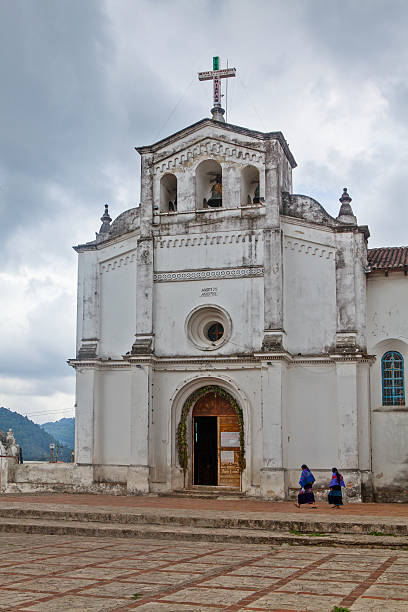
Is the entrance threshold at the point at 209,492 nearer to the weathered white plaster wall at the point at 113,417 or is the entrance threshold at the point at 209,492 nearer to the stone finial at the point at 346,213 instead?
the weathered white plaster wall at the point at 113,417

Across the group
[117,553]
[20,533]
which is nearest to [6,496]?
[20,533]

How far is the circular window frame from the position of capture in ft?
85.8

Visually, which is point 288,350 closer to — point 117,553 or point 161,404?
point 161,404

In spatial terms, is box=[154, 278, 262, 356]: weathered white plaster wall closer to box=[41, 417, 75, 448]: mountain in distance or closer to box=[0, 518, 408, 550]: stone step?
box=[0, 518, 408, 550]: stone step

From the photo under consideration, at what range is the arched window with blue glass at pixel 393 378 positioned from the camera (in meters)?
25.4

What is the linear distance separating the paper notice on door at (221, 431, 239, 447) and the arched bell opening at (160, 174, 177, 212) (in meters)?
8.43

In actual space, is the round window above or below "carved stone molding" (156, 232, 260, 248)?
below

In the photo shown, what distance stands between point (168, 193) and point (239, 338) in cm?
673

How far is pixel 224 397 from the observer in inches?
1035

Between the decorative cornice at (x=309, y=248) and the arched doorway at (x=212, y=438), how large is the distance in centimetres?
561

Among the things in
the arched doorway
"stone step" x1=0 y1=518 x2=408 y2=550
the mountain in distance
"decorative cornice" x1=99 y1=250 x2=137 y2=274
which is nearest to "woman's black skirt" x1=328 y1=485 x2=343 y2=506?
the arched doorway

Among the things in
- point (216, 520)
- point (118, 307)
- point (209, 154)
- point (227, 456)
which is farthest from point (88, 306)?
point (216, 520)

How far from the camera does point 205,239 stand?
2675 cm

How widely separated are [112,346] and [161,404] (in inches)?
119
